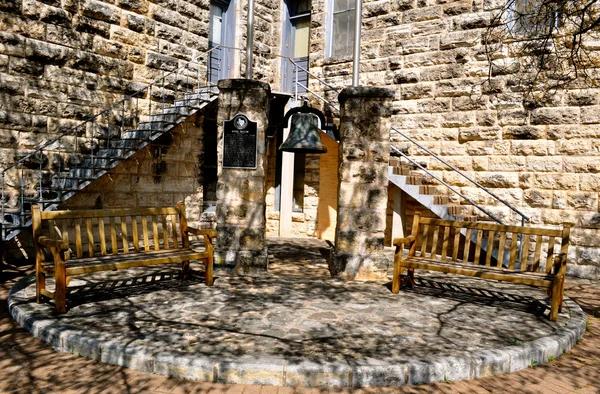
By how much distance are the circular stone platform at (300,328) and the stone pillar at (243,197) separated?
395 mm

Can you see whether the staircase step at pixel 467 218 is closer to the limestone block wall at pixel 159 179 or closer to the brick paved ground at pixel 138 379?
the brick paved ground at pixel 138 379

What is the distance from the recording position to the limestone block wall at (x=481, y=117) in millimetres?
8023

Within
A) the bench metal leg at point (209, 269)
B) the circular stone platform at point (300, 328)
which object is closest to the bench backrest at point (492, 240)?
the circular stone platform at point (300, 328)

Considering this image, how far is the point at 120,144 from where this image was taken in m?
8.48

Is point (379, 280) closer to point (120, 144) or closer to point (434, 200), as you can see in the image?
point (434, 200)

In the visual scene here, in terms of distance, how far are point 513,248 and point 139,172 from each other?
23.0ft

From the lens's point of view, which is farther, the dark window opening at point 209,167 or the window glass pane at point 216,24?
the window glass pane at point 216,24

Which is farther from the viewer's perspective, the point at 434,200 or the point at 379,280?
the point at 434,200

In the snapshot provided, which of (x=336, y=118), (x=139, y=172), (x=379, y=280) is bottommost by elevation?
(x=379, y=280)

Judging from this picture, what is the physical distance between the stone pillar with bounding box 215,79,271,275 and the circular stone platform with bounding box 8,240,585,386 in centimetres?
39

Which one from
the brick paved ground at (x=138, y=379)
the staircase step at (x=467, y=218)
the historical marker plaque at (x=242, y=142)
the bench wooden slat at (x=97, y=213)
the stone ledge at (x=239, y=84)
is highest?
the stone ledge at (x=239, y=84)

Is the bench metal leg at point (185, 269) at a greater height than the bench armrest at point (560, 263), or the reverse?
the bench armrest at point (560, 263)

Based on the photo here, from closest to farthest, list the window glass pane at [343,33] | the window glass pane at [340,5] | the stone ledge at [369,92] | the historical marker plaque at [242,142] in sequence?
the stone ledge at [369,92] < the historical marker plaque at [242,142] < the window glass pane at [343,33] < the window glass pane at [340,5]

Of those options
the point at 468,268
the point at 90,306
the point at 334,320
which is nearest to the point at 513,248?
the point at 468,268
